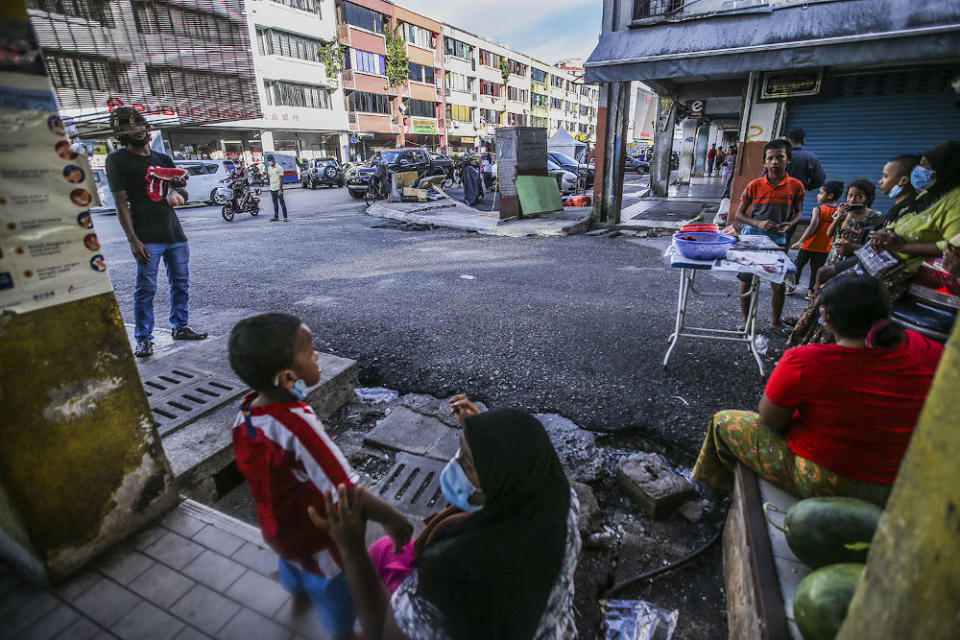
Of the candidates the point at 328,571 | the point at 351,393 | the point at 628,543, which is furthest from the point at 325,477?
the point at 351,393

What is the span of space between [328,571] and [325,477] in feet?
1.20

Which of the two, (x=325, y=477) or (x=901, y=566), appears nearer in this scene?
(x=901, y=566)

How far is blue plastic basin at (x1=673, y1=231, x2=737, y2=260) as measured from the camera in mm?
3418

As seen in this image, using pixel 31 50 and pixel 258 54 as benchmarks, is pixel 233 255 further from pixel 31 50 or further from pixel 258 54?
pixel 258 54

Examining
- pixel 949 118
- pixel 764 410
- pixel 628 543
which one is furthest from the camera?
pixel 949 118

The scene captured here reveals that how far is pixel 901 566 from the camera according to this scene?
2.50ft

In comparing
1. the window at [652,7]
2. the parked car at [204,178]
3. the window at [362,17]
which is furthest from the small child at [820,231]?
the window at [362,17]

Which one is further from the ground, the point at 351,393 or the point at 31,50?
the point at 31,50

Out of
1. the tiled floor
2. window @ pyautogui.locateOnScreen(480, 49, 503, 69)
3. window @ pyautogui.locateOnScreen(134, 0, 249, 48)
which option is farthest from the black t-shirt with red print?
window @ pyautogui.locateOnScreen(480, 49, 503, 69)

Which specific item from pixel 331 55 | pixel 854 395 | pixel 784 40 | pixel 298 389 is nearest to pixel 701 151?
pixel 784 40

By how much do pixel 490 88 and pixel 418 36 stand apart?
1220cm

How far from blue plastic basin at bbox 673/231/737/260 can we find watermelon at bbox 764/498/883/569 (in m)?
2.15

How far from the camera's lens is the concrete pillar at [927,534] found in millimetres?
688

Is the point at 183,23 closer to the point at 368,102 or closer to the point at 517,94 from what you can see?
the point at 368,102
